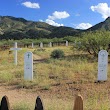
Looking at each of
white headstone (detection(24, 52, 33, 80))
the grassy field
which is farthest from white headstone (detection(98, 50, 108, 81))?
white headstone (detection(24, 52, 33, 80))

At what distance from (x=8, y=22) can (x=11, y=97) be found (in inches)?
5619

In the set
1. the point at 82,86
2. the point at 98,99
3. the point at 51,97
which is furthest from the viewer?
the point at 82,86

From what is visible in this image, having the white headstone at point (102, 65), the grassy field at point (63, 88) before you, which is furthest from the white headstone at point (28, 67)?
the white headstone at point (102, 65)

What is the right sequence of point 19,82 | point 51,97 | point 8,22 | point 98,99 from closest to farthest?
point 98,99 → point 51,97 → point 19,82 → point 8,22

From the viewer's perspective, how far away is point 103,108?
6566 millimetres

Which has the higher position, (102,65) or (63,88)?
(102,65)

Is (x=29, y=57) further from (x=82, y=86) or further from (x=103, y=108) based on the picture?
(x=103, y=108)

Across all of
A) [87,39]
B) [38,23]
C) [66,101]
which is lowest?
[66,101]

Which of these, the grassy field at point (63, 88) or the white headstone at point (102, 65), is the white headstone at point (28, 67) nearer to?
the grassy field at point (63, 88)

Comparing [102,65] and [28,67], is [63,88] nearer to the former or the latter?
[102,65]

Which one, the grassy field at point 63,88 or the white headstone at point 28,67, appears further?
the white headstone at point 28,67

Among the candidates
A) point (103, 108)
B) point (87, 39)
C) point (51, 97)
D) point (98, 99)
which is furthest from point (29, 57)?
point (87, 39)

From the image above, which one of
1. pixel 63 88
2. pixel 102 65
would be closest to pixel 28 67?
pixel 63 88

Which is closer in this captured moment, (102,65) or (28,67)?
(102,65)
